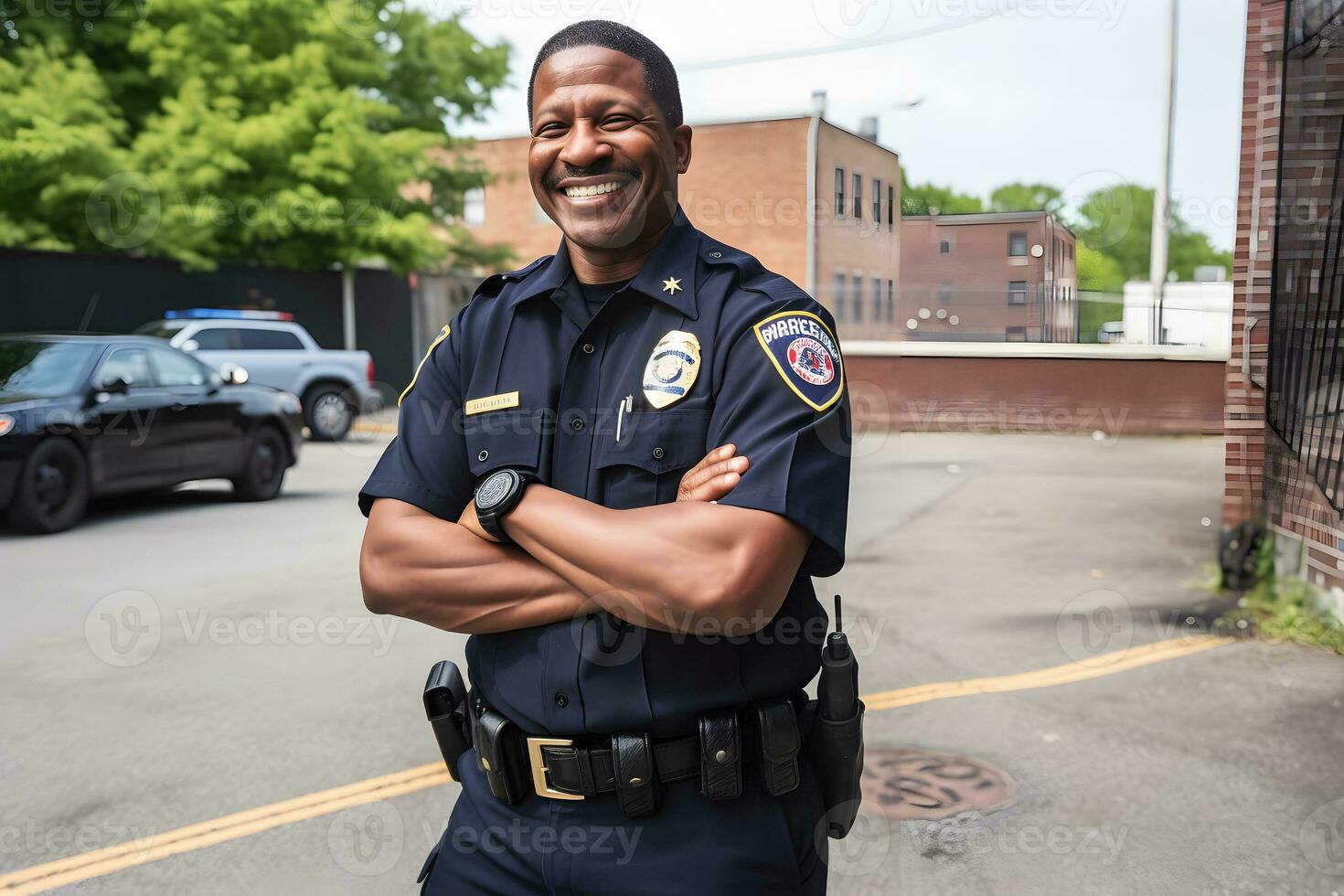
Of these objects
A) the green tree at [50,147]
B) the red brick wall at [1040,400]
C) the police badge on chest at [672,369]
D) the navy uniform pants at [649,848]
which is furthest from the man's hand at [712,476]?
the green tree at [50,147]

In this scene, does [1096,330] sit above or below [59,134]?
below

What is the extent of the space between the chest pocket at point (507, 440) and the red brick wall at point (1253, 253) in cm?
590

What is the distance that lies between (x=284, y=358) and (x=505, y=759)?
14.9m

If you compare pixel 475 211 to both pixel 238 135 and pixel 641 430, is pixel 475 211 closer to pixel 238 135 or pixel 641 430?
pixel 238 135

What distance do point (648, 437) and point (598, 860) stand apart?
71 centimetres

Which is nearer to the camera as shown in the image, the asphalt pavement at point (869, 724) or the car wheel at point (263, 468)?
the asphalt pavement at point (869, 724)

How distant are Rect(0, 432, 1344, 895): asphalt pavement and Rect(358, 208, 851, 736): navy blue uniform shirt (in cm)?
37

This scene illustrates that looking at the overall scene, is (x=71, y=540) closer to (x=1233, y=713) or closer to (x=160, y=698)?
(x=160, y=698)

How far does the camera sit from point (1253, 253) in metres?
6.68

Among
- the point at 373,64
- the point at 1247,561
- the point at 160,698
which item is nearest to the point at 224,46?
the point at 373,64

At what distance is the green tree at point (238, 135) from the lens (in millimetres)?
19219

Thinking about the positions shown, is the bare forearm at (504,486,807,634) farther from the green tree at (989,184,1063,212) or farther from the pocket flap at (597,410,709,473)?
the green tree at (989,184,1063,212)

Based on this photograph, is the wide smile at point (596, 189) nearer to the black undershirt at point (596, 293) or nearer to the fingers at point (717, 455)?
the black undershirt at point (596, 293)

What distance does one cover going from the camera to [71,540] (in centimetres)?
869
